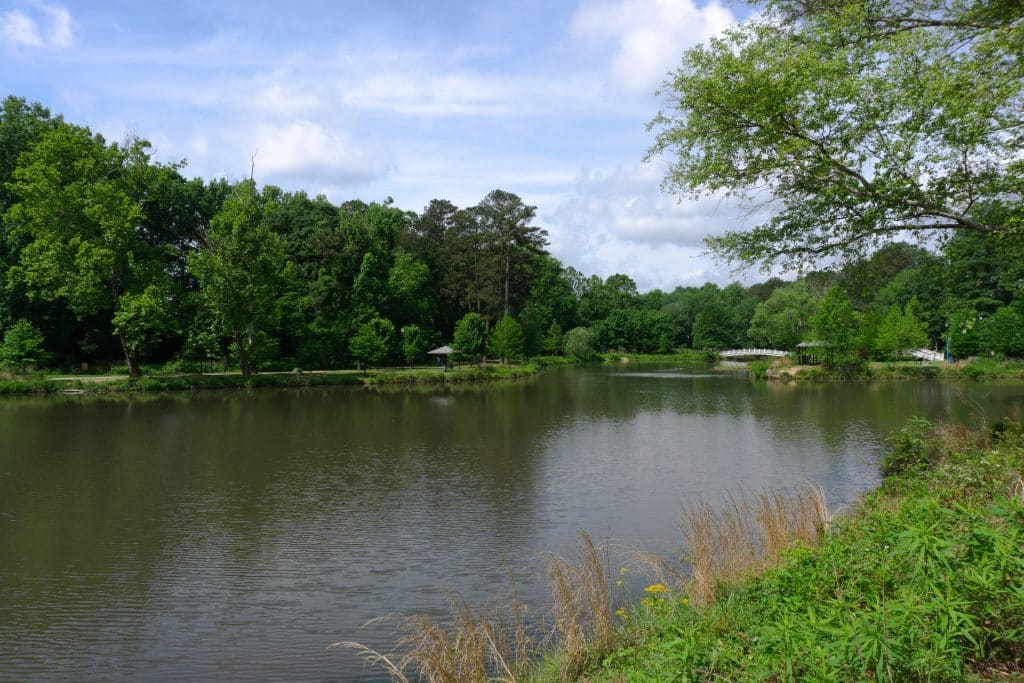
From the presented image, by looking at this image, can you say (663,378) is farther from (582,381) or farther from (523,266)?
(523,266)

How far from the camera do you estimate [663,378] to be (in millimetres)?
52312

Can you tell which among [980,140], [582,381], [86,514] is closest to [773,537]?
[980,140]

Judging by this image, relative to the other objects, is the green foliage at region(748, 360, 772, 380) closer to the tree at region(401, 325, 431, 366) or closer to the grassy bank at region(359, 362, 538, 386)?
the grassy bank at region(359, 362, 538, 386)

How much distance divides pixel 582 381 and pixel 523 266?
468 inches

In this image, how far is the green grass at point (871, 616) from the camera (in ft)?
12.3

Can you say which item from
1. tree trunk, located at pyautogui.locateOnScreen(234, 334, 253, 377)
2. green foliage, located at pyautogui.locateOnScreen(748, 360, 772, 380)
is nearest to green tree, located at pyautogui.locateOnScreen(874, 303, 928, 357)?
green foliage, located at pyautogui.locateOnScreen(748, 360, 772, 380)

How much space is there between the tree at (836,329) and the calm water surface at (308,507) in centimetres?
2173

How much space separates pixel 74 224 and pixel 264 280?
9674 millimetres

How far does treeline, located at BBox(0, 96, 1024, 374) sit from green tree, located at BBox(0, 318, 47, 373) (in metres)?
0.09

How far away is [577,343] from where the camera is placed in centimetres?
7581

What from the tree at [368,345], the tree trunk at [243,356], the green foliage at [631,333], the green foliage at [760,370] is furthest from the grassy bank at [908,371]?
the green foliage at [631,333]

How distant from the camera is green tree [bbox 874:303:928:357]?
54.0 m

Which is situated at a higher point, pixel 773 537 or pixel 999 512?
pixel 999 512

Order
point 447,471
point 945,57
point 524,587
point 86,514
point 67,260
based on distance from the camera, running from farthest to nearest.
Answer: point 67,260, point 447,471, point 86,514, point 945,57, point 524,587
